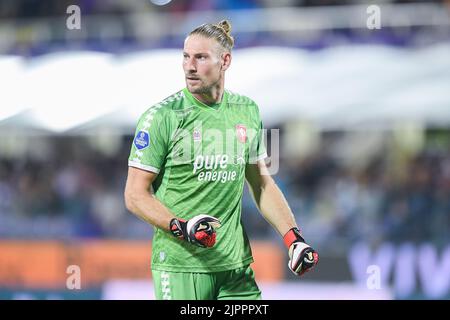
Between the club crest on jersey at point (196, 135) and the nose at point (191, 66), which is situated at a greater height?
the nose at point (191, 66)

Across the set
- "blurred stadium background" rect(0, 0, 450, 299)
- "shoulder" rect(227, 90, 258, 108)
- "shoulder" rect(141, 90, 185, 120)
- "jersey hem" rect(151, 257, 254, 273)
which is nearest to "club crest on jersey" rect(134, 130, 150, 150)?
"shoulder" rect(141, 90, 185, 120)

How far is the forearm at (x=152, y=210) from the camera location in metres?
6.58

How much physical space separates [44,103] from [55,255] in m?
1.92

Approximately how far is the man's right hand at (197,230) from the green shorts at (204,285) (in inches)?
10.4

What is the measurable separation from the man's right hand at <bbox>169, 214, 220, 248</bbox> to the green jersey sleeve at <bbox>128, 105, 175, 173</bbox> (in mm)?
441

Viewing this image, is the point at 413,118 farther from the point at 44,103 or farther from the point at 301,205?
the point at 44,103

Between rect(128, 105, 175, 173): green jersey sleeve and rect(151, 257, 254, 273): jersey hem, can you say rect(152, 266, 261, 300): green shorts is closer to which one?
rect(151, 257, 254, 273): jersey hem

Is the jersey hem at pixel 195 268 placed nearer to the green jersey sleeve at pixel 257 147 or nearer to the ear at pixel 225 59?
the green jersey sleeve at pixel 257 147

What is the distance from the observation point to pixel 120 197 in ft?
38.0

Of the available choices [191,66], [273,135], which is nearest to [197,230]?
[191,66]

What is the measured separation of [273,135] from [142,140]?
479 centimetres

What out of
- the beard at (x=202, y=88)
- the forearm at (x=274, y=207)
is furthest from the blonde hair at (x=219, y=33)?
the forearm at (x=274, y=207)

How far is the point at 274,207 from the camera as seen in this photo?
694 cm
